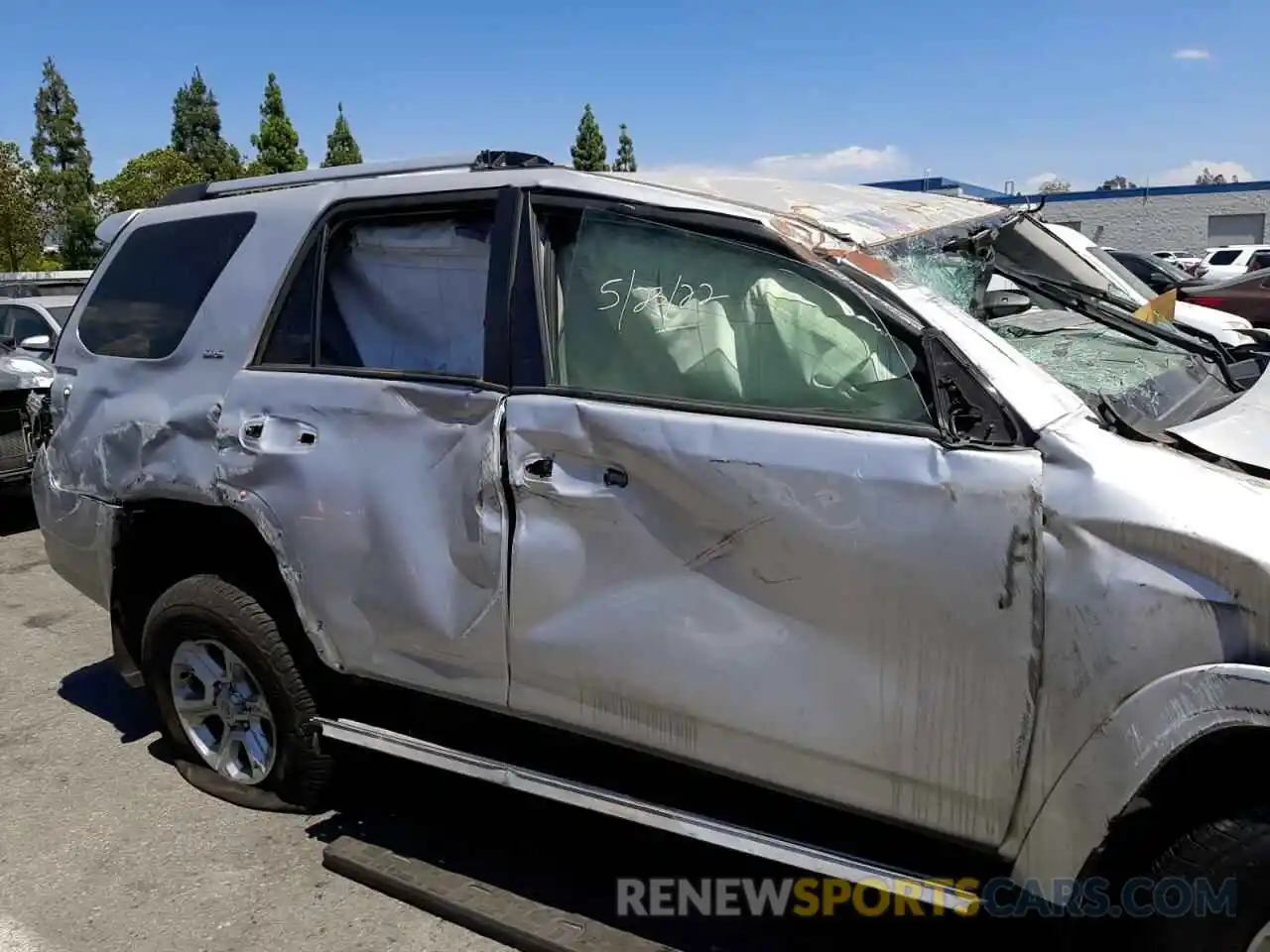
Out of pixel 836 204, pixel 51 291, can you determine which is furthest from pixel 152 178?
pixel 836 204

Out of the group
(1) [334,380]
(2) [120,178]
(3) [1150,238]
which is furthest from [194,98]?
(1) [334,380]

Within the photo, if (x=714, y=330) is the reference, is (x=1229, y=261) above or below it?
above

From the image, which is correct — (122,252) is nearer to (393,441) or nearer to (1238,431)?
(393,441)

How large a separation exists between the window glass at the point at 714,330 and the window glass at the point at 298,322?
90 centimetres

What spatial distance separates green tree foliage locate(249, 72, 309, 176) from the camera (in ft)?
133

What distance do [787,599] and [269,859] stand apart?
6.66ft

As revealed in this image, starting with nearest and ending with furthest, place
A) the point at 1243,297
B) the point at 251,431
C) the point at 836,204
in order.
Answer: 1. the point at 836,204
2. the point at 251,431
3. the point at 1243,297

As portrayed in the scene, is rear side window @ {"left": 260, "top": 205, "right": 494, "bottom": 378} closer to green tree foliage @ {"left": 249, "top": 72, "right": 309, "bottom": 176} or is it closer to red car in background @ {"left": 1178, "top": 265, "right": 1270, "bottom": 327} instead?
red car in background @ {"left": 1178, "top": 265, "right": 1270, "bottom": 327}

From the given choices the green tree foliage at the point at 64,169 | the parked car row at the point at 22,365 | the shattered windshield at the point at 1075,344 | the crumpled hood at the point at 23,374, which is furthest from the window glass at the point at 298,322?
the green tree foliage at the point at 64,169

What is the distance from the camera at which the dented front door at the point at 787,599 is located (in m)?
2.09

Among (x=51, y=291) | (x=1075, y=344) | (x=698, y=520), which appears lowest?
(x=698, y=520)

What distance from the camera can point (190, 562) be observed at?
361 cm

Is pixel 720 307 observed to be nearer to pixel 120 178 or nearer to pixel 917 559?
pixel 917 559

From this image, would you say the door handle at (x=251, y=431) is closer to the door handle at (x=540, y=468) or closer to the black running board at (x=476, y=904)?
the door handle at (x=540, y=468)
